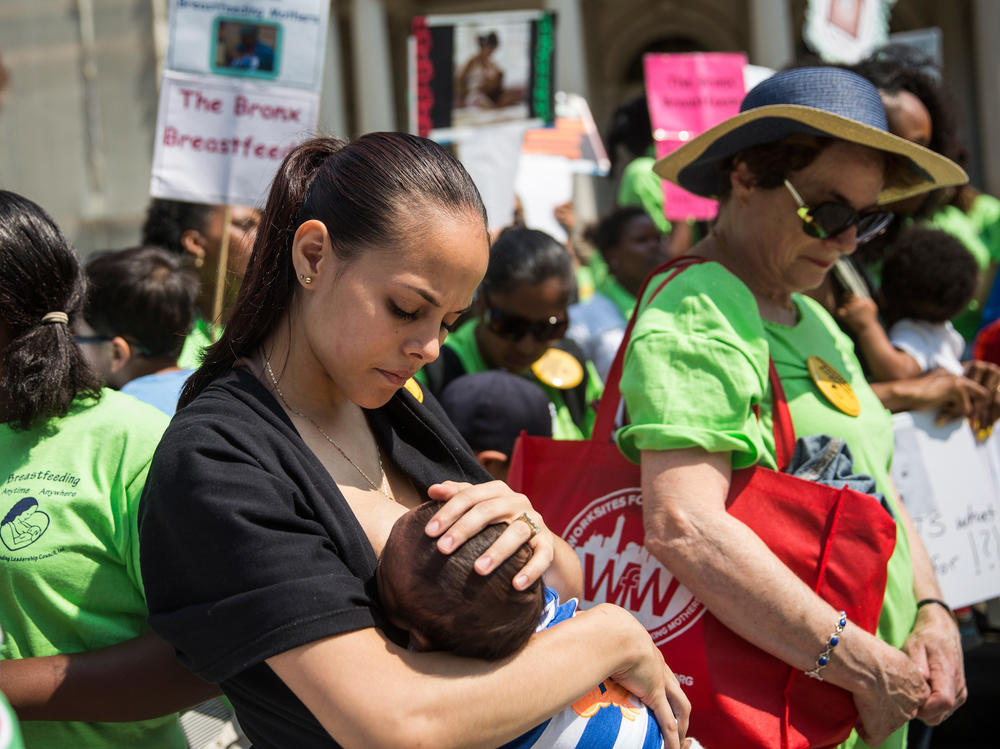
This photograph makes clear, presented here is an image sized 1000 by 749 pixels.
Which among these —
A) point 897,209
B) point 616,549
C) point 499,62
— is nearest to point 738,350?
point 616,549

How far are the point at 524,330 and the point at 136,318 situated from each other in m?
1.34

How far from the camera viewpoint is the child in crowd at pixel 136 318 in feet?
11.1

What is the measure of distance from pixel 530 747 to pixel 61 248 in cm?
137

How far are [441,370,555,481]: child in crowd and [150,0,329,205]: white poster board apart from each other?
A: 1.58m

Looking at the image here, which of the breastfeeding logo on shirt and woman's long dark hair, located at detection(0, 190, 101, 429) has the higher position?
woman's long dark hair, located at detection(0, 190, 101, 429)

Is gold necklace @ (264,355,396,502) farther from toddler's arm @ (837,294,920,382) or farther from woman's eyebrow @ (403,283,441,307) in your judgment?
toddler's arm @ (837,294,920,382)

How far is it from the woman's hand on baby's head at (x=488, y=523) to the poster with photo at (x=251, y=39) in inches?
128

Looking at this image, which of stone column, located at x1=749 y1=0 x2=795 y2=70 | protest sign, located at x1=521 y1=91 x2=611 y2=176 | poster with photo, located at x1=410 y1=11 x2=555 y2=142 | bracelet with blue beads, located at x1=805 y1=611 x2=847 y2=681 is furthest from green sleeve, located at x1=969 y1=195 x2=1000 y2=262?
stone column, located at x1=749 y1=0 x2=795 y2=70

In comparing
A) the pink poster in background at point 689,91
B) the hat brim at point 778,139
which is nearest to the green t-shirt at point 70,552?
the hat brim at point 778,139

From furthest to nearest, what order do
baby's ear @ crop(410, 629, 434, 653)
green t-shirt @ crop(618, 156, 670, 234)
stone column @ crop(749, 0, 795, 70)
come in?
1. stone column @ crop(749, 0, 795, 70)
2. green t-shirt @ crop(618, 156, 670, 234)
3. baby's ear @ crop(410, 629, 434, 653)

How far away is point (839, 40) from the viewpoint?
646 centimetres

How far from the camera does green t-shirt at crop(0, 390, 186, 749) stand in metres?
1.88

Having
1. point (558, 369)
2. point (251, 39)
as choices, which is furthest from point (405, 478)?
point (251, 39)

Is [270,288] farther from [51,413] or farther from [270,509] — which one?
[51,413]
